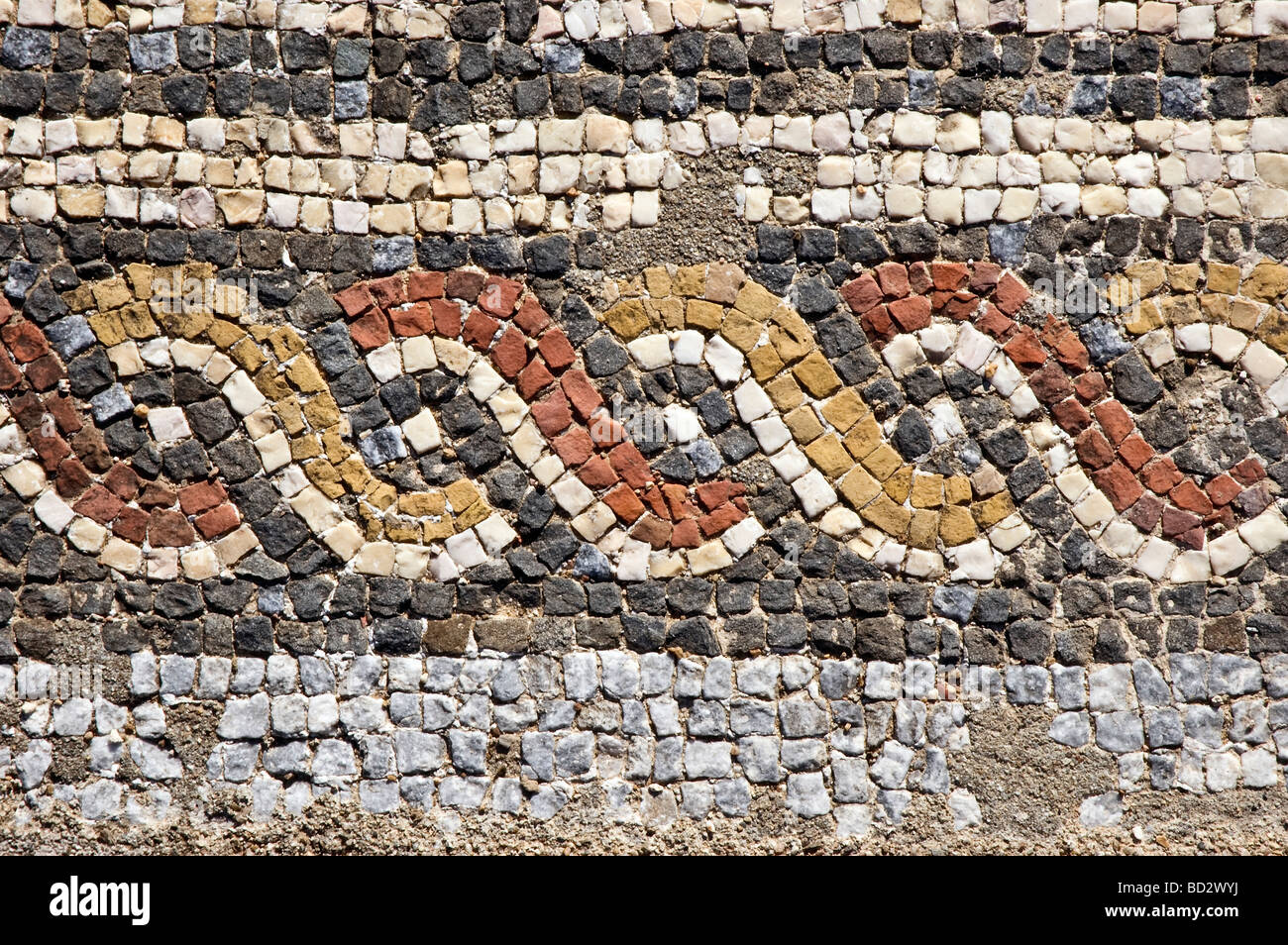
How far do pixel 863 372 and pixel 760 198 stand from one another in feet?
2.51

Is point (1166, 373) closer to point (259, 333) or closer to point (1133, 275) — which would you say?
point (1133, 275)

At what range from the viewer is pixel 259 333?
4.39m

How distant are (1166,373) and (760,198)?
5.52 ft

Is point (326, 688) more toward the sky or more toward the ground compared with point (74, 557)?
more toward the ground

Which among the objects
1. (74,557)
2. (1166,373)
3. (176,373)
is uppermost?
(176,373)

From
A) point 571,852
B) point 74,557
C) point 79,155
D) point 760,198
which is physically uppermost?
point 79,155

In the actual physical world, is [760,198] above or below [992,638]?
above

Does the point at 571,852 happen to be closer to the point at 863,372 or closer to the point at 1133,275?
the point at 863,372

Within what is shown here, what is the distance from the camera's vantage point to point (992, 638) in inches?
175

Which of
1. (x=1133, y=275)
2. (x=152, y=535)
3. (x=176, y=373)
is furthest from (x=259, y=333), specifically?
(x=1133, y=275)

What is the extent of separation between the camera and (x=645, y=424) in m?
4.43

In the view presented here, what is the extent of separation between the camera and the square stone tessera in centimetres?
437

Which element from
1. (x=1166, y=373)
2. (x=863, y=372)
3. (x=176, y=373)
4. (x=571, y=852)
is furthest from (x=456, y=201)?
(x=1166, y=373)

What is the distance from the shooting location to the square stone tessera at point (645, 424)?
14.3 ft
